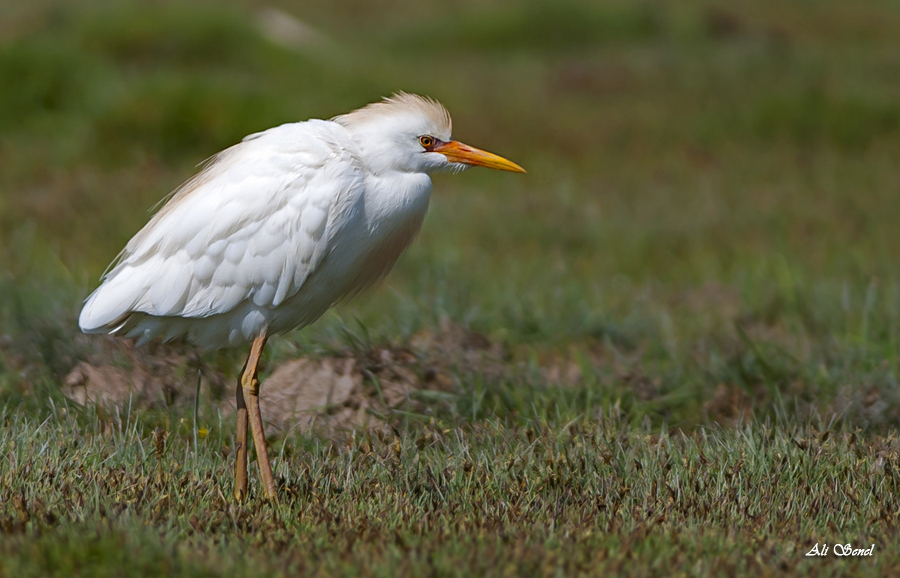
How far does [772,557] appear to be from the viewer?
3029mm

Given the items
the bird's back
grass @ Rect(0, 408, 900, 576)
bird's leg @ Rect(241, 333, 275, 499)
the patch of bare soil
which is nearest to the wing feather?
the bird's back

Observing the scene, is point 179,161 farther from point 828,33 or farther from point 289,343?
point 828,33

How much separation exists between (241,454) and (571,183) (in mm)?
7582

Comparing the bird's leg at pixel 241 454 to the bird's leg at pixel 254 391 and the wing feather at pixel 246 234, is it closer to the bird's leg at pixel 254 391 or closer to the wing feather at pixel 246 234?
the bird's leg at pixel 254 391

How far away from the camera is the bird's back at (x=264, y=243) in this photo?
3963mm

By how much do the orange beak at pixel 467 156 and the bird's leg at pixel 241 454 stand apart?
112cm

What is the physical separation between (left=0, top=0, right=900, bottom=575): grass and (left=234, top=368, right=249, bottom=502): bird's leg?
0.09 meters

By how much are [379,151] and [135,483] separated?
145cm

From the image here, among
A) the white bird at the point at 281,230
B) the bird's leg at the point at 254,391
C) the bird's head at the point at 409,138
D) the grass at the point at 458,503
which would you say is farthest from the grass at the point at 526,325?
the bird's head at the point at 409,138

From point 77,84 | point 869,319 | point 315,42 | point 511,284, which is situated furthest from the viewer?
point 315,42

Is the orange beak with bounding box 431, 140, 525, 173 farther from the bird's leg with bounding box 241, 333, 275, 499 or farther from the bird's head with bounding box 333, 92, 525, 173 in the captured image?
the bird's leg with bounding box 241, 333, 275, 499

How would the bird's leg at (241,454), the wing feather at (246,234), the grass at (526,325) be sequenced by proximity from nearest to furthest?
the grass at (526,325) → the bird's leg at (241,454) → the wing feather at (246,234)

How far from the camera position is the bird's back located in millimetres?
3963

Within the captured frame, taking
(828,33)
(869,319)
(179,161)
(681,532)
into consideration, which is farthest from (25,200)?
(828,33)
